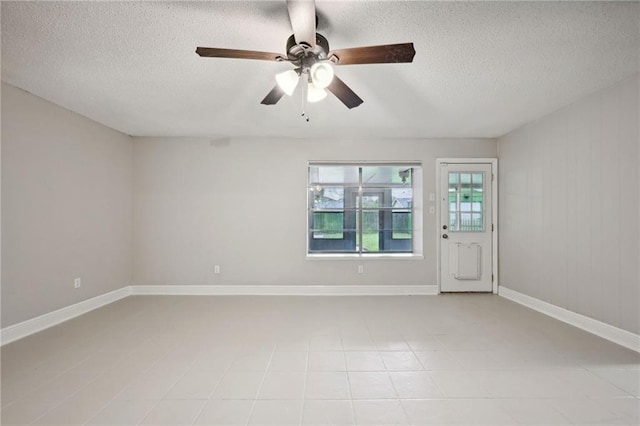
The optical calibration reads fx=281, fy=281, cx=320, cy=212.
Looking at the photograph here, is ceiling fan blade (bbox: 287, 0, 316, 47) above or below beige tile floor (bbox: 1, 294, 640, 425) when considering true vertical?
above

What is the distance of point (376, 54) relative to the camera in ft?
5.45

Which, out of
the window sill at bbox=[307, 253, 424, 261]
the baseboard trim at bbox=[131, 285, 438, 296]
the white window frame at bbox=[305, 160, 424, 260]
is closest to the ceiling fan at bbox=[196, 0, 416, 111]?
the white window frame at bbox=[305, 160, 424, 260]

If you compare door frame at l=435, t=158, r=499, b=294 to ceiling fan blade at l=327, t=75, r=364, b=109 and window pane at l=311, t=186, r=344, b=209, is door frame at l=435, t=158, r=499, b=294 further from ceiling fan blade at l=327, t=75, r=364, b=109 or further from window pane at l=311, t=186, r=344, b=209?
ceiling fan blade at l=327, t=75, r=364, b=109

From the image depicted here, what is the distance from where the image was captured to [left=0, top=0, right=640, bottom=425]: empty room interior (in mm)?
1788

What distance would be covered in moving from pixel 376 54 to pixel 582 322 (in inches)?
137

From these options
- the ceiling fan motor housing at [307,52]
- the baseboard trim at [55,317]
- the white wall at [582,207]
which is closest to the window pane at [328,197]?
the white wall at [582,207]

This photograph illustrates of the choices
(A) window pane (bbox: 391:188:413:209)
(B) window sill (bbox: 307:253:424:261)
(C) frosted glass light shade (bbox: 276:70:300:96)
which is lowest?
(B) window sill (bbox: 307:253:424:261)

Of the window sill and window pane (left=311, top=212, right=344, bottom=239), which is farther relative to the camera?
window pane (left=311, top=212, right=344, bottom=239)

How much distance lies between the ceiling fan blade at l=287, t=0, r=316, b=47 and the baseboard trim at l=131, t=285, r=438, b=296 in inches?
136

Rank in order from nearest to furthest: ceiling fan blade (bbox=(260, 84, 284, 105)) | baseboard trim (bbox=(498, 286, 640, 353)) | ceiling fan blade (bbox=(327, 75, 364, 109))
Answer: ceiling fan blade (bbox=(327, 75, 364, 109)), ceiling fan blade (bbox=(260, 84, 284, 105)), baseboard trim (bbox=(498, 286, 640, 353))

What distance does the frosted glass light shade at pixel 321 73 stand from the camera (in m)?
1.71

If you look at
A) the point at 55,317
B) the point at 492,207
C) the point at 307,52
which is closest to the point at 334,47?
the point at 307,52

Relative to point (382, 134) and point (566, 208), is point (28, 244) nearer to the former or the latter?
point (382, 134)

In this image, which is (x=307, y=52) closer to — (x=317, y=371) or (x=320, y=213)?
(x=317, y=371)
